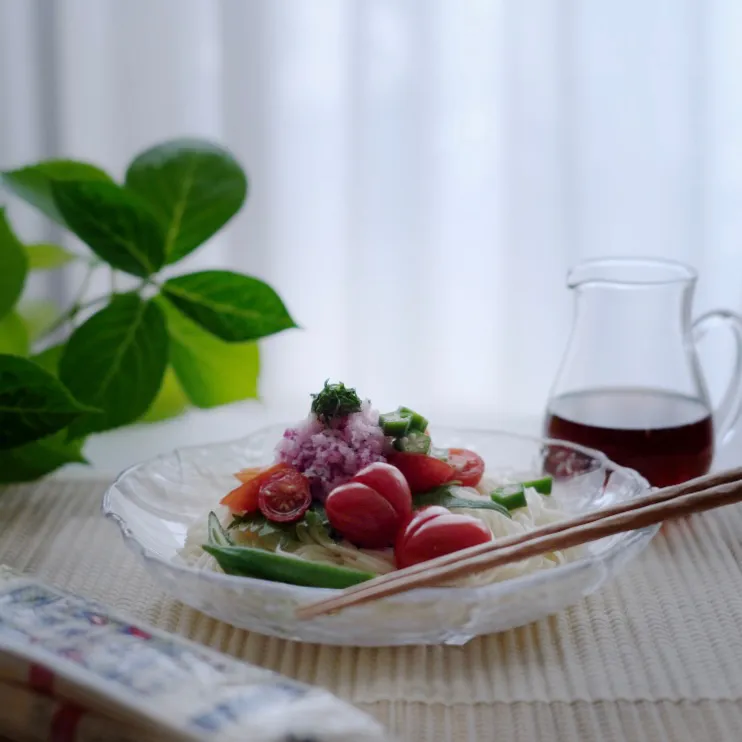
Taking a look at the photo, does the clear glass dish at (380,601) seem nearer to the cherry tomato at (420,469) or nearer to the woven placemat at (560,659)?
the woven placemat at (560,659)

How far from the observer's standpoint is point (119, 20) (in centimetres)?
233

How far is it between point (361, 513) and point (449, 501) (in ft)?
0.42

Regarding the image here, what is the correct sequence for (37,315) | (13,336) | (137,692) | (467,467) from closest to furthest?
1. (137,692)
2. (467,467)
3. (13,336)
4. (37,315)

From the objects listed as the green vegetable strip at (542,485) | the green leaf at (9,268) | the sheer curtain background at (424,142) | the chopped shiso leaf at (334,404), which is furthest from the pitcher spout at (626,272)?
the sheer curtain background at (424,142)

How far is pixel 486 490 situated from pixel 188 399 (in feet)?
1.97

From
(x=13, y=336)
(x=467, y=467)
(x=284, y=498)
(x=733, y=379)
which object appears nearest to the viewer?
(x=284, y=498)

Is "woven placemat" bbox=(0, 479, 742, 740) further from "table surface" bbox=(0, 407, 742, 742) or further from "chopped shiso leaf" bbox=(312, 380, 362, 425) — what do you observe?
"chopped shiso leaf" bbox=(312, 380, 362, 425)

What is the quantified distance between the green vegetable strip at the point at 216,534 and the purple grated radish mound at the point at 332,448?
0.10m

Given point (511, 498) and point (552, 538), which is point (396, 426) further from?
point (552, 538)

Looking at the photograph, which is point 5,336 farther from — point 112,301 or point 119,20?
point 119,20

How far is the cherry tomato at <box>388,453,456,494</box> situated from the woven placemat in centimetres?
19

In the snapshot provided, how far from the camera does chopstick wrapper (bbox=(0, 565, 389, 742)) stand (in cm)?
62

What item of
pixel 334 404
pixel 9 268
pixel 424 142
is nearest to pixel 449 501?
pixel 334 404

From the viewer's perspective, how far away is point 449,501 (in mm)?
1062
